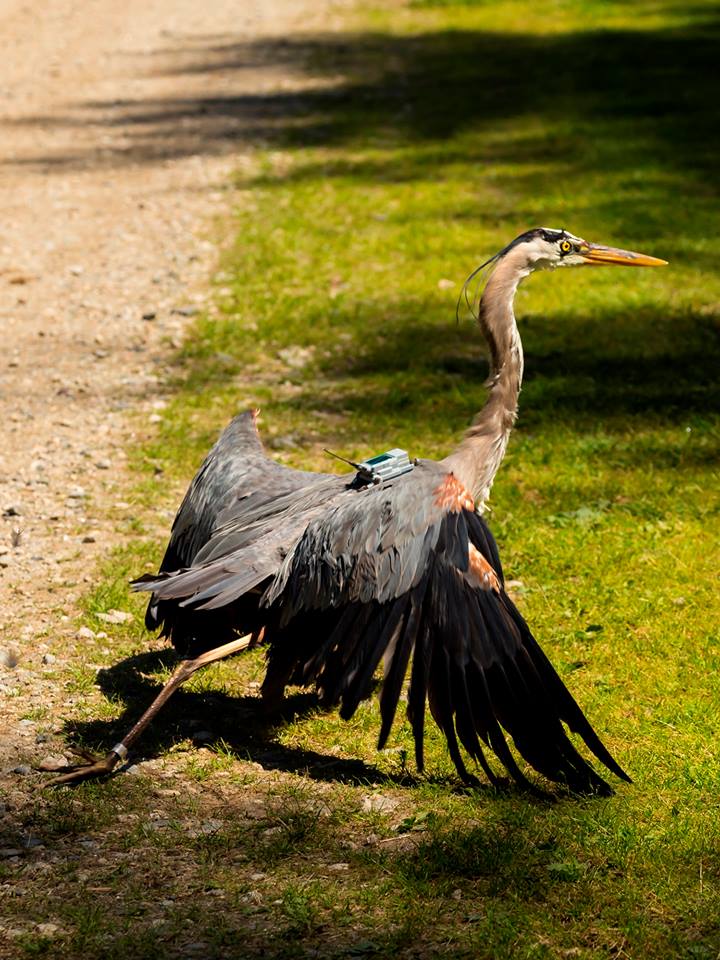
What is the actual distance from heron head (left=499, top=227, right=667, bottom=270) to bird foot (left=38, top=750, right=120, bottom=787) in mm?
3123

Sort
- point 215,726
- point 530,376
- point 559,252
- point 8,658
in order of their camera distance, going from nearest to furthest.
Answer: point 215,726 < point 8,658 < point 559,252 < point 530,376

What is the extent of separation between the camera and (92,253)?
12734 millimetres

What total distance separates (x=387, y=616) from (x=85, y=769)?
4.63ft

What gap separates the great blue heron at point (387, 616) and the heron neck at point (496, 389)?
18cm

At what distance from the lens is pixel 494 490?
27.8 ft

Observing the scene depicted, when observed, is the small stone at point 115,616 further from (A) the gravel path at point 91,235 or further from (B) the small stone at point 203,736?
(B) the small stone at point 203,736

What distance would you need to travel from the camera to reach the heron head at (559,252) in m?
6.98

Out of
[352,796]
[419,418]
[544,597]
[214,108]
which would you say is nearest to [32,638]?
[352,796]

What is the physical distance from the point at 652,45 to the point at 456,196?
637 centimetres

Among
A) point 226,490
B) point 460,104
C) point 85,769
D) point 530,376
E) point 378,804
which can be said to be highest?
point 460,104

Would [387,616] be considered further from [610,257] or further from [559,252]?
[610,257]

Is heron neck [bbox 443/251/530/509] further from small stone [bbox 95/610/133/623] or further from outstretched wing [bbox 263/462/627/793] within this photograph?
small stone [bbox 95/610/133/623]

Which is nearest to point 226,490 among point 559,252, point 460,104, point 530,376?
point 559,252

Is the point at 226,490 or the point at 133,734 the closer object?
the point at 133,734
